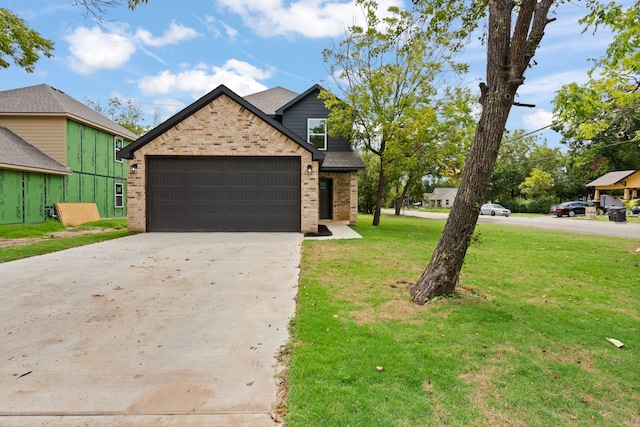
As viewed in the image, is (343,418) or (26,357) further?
(26,357)

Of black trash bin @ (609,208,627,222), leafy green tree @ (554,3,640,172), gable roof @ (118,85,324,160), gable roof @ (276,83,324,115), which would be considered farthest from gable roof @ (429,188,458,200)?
leafy green tree @ (554,3,640,172)

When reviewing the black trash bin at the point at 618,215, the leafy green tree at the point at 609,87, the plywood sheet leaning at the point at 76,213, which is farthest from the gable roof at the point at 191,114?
the black trash bin at the point at 618,215

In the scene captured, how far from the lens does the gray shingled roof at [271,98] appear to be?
60.3 feet

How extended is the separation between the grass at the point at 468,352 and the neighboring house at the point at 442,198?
70.4 meters

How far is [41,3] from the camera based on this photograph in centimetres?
639

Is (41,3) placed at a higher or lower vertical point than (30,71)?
lower

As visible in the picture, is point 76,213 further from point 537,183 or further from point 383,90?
point 537,183

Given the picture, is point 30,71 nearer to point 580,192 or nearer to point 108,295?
point 108,295

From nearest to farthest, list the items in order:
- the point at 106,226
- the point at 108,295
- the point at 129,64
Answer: the point at 108,295
the point at 106,226
the point at 129,64

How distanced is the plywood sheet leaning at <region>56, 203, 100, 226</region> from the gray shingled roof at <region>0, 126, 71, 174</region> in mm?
1617

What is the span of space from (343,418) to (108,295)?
4.12 m

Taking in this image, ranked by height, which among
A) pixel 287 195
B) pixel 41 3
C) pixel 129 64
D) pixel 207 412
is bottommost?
pixel 207 412

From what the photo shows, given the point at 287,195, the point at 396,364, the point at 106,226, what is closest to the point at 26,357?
the point at 396,364

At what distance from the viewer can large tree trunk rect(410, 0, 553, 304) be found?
4.15 meters
